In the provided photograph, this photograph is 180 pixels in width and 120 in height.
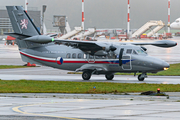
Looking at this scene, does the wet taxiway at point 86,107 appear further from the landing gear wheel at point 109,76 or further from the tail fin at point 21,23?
the tail fin at point 21,23

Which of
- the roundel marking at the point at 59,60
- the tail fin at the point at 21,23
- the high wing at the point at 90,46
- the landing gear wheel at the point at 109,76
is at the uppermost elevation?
the tail fin at the point at 21,23

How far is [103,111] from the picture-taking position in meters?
13.2

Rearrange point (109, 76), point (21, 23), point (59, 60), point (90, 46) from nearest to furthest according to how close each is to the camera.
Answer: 1. point (90, 46)
2. point (109, 76)
3. point (59, 60)
4. point (21, 23)

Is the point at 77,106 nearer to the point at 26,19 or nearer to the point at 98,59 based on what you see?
the point at 98,59

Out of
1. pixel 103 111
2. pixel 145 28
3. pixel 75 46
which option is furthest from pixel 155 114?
pixel 145 28

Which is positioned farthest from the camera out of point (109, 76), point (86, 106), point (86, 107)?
point (109, 76)

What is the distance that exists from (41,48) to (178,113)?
1974 cm

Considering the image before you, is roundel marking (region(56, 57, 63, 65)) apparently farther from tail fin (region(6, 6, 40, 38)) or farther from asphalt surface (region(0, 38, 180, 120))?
asphalt surface (region(0, 38, 180, 120))

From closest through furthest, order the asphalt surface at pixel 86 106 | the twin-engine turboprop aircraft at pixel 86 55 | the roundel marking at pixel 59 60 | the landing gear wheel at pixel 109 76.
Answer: the asphalt surface at pixel 86 106 < the twin-engine turboprop aircraft at pixel 86 55 < the landing gear wheel at pixel 109 76 < the roundel marking at pixel 59 60

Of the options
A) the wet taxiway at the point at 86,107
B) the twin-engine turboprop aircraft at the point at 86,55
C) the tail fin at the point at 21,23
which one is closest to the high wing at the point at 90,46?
the twin-engine turboprop aircraft at the point at 86,55

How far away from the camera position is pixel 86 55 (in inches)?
1170

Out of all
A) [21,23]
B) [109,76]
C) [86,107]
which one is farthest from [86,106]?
[21,23]

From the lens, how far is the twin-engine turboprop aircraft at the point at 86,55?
28172 millimetres

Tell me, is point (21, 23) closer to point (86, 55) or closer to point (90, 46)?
point (86, 55)
